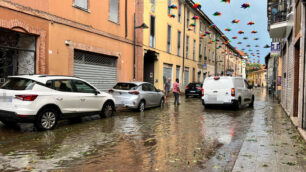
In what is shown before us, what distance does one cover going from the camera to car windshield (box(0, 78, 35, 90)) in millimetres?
6904

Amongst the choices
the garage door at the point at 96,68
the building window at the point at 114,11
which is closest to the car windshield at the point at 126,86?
the garage door at the point at 96,68

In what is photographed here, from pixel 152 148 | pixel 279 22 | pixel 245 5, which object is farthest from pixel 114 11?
pixel 152 148

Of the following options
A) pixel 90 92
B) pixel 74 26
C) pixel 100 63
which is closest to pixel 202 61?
pixel 100 63

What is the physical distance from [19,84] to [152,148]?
4.19 meters

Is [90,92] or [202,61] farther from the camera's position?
[202,61]

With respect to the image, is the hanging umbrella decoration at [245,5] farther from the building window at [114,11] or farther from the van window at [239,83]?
the building window at [114,11]

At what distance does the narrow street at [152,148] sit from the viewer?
431 centimetres

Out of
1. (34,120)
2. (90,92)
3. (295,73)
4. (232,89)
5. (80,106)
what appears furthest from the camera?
(232,89)

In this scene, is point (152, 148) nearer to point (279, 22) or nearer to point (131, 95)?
point (131, 95)

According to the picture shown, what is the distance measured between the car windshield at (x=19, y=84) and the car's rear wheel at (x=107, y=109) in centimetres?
320

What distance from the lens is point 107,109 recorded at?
9922 mm

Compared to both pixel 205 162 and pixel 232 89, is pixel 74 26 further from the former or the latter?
pixel 205 162

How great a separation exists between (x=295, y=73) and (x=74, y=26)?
409 inches

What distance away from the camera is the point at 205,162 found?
14.9ft
